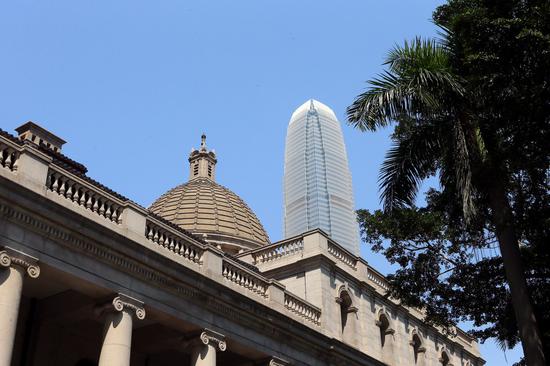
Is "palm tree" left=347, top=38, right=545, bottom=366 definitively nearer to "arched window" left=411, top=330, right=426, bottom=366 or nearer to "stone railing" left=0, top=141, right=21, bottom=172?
"stone railing" left=0, top=141, right=21, bottom=172

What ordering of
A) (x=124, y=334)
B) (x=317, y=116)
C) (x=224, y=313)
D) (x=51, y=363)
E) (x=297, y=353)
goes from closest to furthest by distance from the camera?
1. (x=124, y=334)
2. (x=51, y=363)
3. (x=224, y=313)
4. (x=297, y=353)
5. (x=317, y=116)

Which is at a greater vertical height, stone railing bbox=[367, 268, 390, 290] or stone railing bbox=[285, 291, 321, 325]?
stone railing bbox=[367, 268, 390, 290]

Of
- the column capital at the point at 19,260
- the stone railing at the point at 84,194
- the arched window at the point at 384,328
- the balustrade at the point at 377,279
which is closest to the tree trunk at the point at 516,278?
the stone railing at the point at 84,194

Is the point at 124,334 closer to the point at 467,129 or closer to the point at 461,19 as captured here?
the point at 467,129

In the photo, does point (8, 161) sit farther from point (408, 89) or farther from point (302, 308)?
point (302, 308)

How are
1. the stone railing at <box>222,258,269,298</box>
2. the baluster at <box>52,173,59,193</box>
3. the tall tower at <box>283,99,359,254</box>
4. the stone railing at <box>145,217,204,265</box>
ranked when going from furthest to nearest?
1. the tall tower at <box>283,99,359,254</box>
2. the stone railing at <box>222,258,269,298</box>
3. the stone railing at <box>145,217,204,265</box>
4. the baluster at <box>52,173,59,193</box>

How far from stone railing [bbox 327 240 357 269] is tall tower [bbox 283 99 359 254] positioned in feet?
261

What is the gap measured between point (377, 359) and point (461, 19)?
1733cm

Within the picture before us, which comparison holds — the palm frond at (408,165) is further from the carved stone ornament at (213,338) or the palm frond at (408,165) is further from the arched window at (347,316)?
the arched window at (347,316)

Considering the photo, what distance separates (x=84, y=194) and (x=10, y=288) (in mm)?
3667

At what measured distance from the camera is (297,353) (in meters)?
25.8

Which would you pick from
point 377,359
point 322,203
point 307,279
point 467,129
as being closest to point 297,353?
point 307,279

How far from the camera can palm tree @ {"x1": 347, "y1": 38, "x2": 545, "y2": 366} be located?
17.8 m

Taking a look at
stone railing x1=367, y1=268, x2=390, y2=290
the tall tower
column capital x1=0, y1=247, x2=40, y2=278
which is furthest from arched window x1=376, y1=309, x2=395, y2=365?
the tall tower
